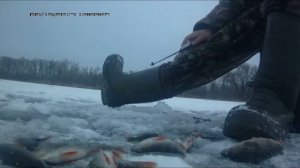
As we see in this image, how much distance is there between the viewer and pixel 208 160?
94cm

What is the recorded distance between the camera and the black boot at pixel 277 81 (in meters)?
1.11

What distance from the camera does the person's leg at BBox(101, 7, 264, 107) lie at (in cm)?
139

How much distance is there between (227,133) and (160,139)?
0.26 m

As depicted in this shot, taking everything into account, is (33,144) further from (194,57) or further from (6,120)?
(194,57)

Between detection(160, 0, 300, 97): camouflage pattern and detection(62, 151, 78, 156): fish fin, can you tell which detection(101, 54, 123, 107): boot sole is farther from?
detection(62, 151, 78, 156): fish fin

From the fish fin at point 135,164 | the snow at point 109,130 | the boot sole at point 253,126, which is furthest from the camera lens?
the boot sole at point 253,126

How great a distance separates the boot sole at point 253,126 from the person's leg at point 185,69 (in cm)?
33

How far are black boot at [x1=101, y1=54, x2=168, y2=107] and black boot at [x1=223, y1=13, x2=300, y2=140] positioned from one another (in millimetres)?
351

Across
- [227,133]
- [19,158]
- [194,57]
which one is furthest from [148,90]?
[19,158]

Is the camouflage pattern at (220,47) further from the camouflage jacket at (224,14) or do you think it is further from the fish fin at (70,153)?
the fish fin at (70,153)

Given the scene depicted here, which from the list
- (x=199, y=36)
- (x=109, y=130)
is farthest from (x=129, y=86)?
(x=199, y=36)

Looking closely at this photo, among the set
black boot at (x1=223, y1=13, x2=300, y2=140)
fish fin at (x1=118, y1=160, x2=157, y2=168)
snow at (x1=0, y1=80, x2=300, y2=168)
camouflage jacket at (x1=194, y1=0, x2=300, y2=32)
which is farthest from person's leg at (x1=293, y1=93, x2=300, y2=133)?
fish fin at (x1=118, y1=160, x2=157, y2=168)

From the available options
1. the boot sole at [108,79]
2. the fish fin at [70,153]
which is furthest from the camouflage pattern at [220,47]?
the fish fin at [70,153]

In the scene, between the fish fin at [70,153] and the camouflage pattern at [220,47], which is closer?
the fish fin at [70,153]
